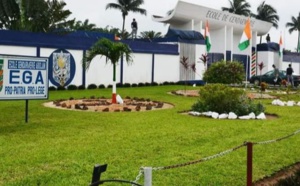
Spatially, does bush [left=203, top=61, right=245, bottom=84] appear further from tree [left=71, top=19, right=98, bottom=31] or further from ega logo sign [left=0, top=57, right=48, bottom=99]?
tree [left=71, top=19, right=98, bottom=31]

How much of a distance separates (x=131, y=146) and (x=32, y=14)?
21.7 m

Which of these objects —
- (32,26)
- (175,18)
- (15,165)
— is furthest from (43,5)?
(15,165)

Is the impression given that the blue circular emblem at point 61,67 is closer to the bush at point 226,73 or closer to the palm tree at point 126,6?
the bush at point 226,73

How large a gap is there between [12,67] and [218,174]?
6.67 m

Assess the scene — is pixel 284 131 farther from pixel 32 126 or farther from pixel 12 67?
pixel 12 67

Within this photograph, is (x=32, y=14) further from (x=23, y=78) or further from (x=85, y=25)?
(x=85, y=25)

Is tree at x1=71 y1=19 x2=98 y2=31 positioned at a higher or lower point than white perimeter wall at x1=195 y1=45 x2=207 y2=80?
higher

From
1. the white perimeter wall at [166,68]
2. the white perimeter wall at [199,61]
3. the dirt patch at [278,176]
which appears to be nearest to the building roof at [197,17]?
the white perimeter wall at [199,61]

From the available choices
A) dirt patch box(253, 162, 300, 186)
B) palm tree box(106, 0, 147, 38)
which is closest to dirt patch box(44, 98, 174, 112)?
dirt patch box(253, 162, 300, 186)

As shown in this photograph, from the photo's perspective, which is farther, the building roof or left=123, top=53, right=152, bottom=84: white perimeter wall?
the building roof

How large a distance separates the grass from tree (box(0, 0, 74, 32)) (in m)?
14.5

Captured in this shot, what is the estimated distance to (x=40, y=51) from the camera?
24.1 meters

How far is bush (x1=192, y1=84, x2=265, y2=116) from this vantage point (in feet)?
47.4

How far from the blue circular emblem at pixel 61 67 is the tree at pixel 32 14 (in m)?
3.67
